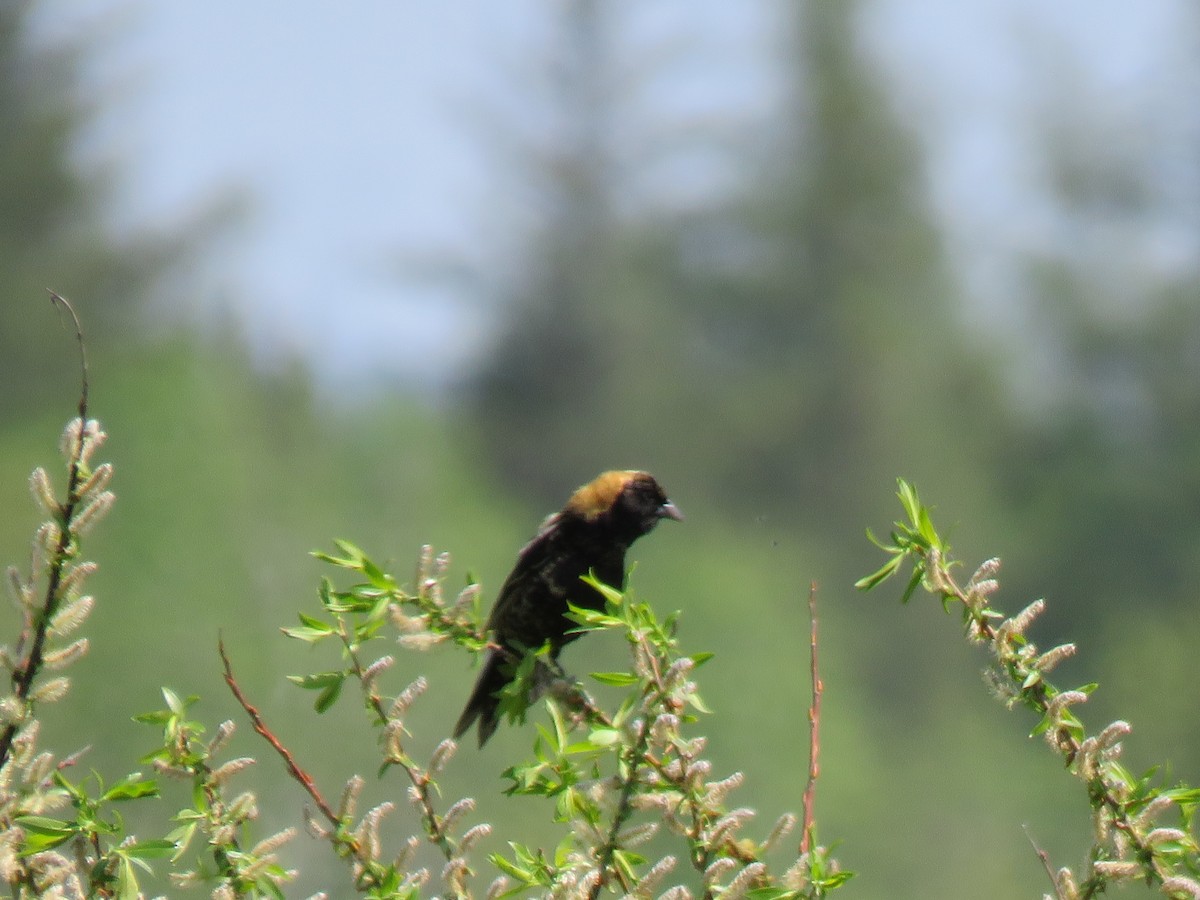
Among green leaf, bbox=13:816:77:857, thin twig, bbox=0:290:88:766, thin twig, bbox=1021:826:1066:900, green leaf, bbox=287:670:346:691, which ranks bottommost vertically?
thin twig, bbox=1021:826:1066:900

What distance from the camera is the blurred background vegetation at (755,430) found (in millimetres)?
31594

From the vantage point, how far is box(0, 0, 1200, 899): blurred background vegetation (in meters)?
31.6

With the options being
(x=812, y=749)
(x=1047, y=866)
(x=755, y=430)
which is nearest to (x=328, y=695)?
(x=812, y=749)

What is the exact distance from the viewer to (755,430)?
5706 cm

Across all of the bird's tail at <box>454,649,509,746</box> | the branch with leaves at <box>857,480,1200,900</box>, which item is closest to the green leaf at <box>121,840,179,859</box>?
the branch with leaves at <box>857,480,1200,900</box>

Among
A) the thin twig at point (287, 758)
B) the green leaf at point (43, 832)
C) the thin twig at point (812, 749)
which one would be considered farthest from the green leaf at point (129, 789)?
the thin twig at point (812, 749)

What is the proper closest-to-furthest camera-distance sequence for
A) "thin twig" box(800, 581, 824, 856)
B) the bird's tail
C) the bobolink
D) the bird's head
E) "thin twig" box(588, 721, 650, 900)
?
"thin twig" box(588, 721, 650, 900)
"thin twig" box(800, 581, 824, 856)
the bird's tail
the bobolink
the bird's head

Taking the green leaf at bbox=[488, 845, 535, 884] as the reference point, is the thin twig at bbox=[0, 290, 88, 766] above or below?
above

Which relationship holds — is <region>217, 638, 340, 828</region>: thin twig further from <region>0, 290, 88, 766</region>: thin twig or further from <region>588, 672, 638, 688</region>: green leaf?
<region>588, 672, 638, 688</region>: green leaf

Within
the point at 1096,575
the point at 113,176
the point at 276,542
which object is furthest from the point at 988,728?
the point at 113,176

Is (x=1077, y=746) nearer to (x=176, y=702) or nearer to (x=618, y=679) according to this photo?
(x=618, y=679)

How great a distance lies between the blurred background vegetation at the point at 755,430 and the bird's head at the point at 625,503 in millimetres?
19327

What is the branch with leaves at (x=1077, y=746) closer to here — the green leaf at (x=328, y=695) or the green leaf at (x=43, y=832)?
the green leaf at (x=328, y=695)

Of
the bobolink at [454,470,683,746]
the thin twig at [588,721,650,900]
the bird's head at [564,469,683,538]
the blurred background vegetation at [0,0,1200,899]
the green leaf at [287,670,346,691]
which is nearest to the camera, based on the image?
the thin twig at [588,721,650,900]
